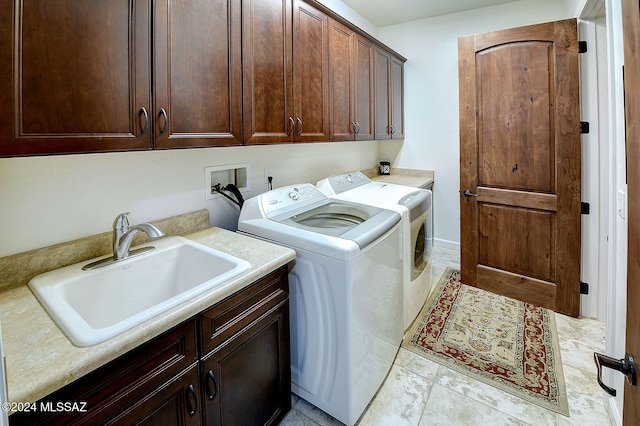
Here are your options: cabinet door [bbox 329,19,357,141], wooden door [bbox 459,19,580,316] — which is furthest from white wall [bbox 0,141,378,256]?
wooden door [bbox 459,19,580,316]

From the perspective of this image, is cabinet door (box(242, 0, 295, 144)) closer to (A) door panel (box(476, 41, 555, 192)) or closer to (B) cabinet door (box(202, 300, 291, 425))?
(B) cabinet door (box(202, 300, 291, 425))

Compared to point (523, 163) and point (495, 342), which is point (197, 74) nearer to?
point (495, 342)

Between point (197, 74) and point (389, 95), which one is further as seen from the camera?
Result: point (389, 95)

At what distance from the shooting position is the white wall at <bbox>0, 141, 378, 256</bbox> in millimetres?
1144

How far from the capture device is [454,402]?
5.36ft

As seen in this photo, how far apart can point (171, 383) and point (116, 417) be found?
155 mm

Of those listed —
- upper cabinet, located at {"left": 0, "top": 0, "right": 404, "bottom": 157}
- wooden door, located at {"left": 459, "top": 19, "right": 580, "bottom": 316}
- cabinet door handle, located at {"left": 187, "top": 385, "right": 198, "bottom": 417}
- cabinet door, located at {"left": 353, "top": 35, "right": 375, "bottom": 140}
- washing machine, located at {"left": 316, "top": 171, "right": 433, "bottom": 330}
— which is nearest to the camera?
upper cabinet, located at {"left": 0, "top": 0, "right": 404, "bottom": 157}

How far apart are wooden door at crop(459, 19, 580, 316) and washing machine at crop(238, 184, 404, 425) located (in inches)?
52.1

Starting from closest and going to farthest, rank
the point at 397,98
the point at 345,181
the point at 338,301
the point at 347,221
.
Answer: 1. the point at 338,301
2. the point at 347,221
3. the point at 345,181
4. the point at 397,98

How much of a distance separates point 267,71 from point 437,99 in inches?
94.3

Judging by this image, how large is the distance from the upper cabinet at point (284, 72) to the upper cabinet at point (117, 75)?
9 cm

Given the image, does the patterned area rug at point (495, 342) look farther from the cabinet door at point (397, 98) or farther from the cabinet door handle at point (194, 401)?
the cabinet door at point (397, 98)

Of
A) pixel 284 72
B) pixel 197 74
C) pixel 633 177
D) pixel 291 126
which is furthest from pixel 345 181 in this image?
pixel 633 177

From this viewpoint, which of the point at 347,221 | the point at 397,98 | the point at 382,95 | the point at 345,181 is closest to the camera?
the point at 347,221
